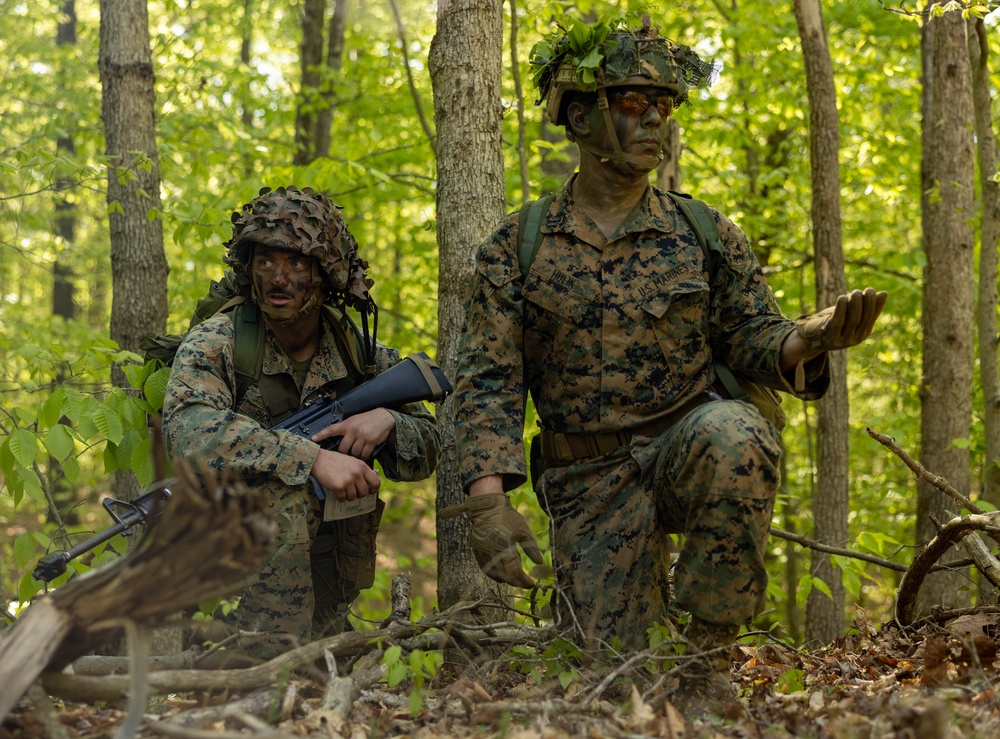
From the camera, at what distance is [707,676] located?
310cm

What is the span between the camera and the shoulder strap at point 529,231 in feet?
12.7

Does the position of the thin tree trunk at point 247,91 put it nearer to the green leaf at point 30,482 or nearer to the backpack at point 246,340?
the backpack at point 246,340

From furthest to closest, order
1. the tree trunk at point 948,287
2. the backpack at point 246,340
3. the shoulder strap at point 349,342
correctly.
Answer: the tree trunk at point 948,287 < the shoulder strap at point 349,342 < the backpack at point 246,340

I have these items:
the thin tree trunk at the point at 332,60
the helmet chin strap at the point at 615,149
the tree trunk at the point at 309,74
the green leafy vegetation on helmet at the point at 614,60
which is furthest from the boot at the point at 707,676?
the thin tree trunk at the point at 332,60

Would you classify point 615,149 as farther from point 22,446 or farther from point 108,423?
point 22,446

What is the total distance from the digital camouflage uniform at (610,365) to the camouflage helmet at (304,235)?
67 cm

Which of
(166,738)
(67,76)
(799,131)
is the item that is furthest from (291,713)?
(67,76)

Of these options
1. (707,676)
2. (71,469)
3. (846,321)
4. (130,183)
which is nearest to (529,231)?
(846,321)

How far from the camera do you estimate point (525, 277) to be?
3863 mm

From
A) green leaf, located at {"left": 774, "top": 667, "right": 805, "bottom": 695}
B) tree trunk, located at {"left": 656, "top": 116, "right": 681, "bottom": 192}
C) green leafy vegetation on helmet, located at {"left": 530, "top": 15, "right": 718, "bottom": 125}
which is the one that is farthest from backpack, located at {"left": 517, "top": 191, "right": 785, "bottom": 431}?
tree trunk, located at {"left": 656, "top": 116, "right": 681, "bottom": 192}

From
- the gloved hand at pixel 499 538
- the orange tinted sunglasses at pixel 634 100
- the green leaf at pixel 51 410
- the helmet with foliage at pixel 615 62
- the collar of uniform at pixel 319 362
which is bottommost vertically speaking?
the gloved hand at pixel 499 538

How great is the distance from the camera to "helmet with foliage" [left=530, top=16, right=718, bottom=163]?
3680 millimetres

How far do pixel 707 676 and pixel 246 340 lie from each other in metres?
2.35

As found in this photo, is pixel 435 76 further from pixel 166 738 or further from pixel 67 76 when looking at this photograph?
pixel 67 76
